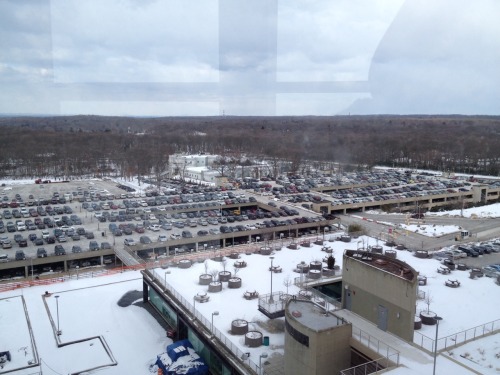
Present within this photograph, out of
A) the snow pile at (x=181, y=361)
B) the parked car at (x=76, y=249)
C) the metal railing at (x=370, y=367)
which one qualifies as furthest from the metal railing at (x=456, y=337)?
the parked car at (x=76, y=249)

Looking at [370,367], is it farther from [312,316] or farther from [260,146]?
[260,146]

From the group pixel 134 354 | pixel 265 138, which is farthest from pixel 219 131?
pixel 134 354

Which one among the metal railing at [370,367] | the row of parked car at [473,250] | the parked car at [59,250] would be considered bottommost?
the parked car at [59,250]

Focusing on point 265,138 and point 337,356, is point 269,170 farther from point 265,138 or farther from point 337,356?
point 337,356

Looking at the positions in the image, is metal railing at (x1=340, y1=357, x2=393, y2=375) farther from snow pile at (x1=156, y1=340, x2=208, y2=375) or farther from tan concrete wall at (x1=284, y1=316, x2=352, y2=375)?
snow pile at (x1=156, y1=340, x2=208, y2=375)

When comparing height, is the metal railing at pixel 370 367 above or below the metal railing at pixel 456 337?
above

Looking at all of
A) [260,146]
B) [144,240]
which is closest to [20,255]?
[144,240]

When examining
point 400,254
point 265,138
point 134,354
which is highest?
point 265,138

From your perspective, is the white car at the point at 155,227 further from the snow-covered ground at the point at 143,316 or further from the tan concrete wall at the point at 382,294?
the tan concrete wall at the point at 382,294
